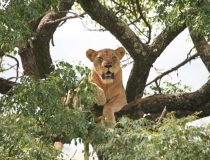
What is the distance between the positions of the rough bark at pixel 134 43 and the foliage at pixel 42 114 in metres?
2.32

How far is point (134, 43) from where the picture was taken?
872 cm

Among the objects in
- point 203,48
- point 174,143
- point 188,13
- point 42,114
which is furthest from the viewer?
point 203,48

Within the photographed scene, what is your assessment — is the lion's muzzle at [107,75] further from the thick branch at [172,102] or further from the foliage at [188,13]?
the foliage at [188,13]

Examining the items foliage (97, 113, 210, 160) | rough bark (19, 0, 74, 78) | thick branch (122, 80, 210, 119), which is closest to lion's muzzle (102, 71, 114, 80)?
thick branch (122, 80, 210, 119)

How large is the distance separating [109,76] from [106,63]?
205mm

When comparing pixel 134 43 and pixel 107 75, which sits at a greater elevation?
pixel 134 43

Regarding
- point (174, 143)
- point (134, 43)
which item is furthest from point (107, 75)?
point (174, 143)

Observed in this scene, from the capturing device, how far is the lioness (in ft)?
28.0

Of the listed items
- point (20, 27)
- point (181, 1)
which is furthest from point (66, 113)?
point (181, 1)

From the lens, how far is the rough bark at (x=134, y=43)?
8.36m

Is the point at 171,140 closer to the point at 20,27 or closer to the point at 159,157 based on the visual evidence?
the point at 159,157

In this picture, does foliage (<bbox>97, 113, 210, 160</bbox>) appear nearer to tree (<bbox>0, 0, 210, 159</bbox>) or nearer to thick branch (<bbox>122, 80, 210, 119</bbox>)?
tree (<bbox>0, 0, 210, 159</bbox>)

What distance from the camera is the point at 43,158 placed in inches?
207

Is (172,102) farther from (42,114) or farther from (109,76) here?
(42,114)
